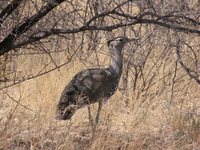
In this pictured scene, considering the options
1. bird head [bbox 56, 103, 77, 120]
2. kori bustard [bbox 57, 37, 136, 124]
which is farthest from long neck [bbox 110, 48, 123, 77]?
bird head [bbox 56, 103, 77, 120]

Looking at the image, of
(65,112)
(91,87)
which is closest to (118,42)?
(91,87)

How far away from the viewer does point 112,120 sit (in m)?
6.28

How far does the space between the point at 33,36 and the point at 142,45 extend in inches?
109

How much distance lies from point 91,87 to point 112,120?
2.17 feet

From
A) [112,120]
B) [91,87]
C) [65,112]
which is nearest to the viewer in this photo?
[65,112]

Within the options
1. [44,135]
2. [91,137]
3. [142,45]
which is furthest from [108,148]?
[142,45]

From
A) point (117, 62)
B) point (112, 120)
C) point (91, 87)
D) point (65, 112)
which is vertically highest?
point (117, 62)

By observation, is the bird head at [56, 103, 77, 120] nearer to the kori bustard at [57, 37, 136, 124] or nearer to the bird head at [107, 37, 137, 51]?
the kori bustard at [57, 37, 136, 124]

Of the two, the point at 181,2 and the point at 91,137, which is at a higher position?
the point at 181,2

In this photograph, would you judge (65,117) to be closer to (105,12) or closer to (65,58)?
(105,12)

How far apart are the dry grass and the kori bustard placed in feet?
0.79

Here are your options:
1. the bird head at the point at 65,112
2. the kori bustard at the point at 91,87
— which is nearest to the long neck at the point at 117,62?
the kori bustard at the point at 91,87

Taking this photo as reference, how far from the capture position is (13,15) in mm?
4844

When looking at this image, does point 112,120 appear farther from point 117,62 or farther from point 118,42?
point 118,42
